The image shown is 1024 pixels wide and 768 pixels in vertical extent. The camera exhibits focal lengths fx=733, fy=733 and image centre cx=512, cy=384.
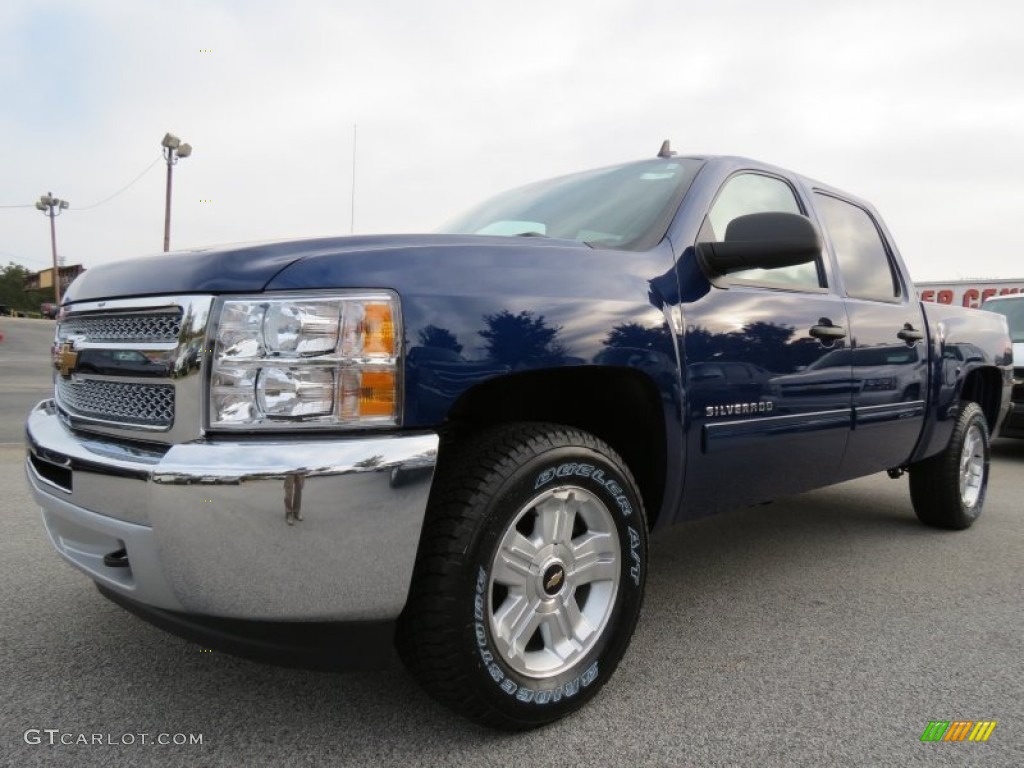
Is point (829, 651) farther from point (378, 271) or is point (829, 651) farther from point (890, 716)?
point (378, 271)

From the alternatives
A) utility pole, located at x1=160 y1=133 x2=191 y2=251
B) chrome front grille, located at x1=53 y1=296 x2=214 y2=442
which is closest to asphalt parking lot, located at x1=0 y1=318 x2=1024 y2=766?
chrome front grille, located at x1=53 y1=296 x2=214 y2=442

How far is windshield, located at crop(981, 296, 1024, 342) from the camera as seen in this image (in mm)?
8312

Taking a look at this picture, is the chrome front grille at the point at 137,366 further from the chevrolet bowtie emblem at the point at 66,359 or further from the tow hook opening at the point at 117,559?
the tow hook opening at the point at 117,559

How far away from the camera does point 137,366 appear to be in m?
1.76


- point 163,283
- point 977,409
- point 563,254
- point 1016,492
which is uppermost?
point 563,254

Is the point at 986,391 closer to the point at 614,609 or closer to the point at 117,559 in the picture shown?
the point at 614,609

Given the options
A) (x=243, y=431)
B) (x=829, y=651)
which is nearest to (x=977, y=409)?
(x=829, y=651)

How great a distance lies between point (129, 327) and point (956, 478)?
410 centimetres

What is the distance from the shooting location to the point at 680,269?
2.34 m

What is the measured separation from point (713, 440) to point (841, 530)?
2304mm

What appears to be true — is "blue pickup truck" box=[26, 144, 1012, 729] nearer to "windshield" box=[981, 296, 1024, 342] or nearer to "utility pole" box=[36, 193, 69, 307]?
"windshield" box=[981, 296, 1024, 342]

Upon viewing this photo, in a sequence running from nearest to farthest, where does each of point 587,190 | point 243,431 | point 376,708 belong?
point 243,431 → point 376,708 → point 587,190

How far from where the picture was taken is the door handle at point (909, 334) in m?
3.38

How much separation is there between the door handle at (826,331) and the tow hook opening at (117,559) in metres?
2.34
